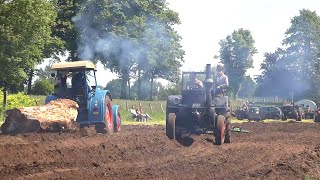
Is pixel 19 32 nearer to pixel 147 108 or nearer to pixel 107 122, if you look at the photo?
pixel 107 122

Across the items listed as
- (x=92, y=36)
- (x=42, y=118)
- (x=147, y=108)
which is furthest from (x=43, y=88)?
(x=42, y=118)

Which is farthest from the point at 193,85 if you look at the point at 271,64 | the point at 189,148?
the point at 271,64

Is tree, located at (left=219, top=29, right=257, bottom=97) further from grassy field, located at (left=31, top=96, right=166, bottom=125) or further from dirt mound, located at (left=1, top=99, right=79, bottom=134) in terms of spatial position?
dirt mound, located at (left=1, top=99, right=79, bottom=134)

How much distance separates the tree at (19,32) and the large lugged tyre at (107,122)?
1350 cm

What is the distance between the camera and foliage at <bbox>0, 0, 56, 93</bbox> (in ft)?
94.0

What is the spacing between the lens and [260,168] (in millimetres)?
10062

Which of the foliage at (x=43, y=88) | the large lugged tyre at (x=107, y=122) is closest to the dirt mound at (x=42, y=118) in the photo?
the large lugged tyre at (x=107, y=122)

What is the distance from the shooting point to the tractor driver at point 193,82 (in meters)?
15.3

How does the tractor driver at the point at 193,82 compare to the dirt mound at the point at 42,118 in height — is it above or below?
above

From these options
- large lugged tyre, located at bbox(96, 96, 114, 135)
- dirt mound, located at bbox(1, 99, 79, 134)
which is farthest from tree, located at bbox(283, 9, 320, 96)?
Result: dirt mound, located at bbox(1, 99, 79, 134)

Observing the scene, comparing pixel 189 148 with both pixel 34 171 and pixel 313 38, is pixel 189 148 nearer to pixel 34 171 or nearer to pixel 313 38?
pixel 34 171

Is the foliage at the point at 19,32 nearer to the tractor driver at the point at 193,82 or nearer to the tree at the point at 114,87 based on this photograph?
the tractor driver at the point at 193,82

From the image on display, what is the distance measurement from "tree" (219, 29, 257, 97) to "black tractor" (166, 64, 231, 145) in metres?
77.7

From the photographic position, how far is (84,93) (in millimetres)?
16125
